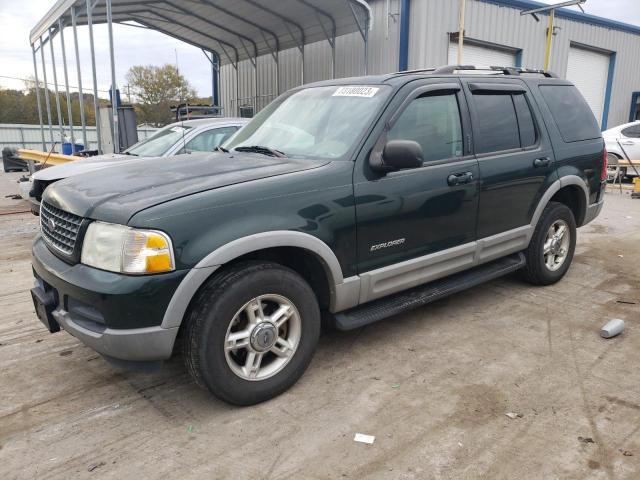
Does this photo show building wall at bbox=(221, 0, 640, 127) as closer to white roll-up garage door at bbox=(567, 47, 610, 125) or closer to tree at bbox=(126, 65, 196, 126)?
white roll-up garage door at bbox=(567, 47, 610, 125)

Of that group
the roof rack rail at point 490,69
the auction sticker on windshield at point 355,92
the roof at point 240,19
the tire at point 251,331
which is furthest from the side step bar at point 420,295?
the roof at point 240,19

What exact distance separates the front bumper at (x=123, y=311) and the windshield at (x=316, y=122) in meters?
1.42

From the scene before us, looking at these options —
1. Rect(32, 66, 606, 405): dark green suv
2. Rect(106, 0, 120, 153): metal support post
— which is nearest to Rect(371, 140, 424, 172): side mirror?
Rect(32, 66, 606, 405): dark green suv

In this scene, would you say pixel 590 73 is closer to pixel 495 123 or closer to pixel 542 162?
pixel 542 162

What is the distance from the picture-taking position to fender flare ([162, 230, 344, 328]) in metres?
2.60

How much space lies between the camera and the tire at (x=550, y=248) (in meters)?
4.71

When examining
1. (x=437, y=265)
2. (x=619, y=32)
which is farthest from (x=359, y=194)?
(x=619, y=32)

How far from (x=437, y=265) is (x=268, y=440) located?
1.82m

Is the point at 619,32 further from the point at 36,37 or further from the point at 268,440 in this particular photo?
the point at 268,440

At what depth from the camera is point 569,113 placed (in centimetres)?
492

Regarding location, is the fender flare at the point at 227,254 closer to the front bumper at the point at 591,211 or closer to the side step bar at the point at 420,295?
the side step bar at the point at 420,295

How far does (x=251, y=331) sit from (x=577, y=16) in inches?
772

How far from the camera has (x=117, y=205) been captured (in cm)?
270

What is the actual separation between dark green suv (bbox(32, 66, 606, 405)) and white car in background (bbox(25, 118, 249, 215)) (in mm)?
2862
